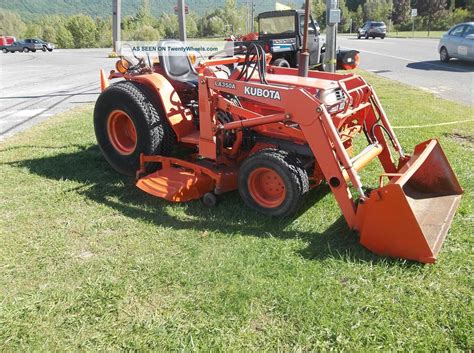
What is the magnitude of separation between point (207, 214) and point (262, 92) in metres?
1.19

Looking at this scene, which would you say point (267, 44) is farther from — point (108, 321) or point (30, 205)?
point (108, 321)

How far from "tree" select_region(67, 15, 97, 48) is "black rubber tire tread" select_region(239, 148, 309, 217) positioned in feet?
184

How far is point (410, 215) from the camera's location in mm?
2906

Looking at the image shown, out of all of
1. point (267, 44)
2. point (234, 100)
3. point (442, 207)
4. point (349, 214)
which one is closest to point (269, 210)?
point (349, 214)

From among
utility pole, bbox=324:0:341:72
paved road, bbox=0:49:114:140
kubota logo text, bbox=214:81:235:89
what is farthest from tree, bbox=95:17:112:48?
kubota logo text, bbox=214:81:235:89

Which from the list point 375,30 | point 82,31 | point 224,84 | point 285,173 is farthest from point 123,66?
point 82,31

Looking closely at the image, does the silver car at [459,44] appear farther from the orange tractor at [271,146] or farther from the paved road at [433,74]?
the orange tractor at [271,146]

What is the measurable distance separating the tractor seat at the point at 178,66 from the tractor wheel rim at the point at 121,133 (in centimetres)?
72

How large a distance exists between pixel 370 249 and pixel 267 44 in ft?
31.9

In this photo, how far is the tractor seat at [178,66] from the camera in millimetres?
4707

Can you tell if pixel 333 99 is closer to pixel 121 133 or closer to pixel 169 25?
pixel 121 133

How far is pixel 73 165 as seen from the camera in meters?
5.31

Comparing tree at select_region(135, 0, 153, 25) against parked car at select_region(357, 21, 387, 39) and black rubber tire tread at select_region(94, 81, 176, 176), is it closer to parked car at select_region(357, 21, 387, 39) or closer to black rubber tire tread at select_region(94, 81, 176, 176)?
parked car at select_region(357, 21, 387, 39)

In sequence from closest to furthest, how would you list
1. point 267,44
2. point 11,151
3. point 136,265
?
point 136,265
point 11,151
point 267,44
